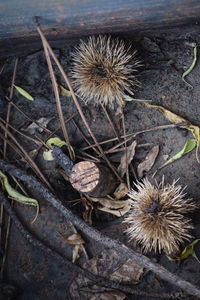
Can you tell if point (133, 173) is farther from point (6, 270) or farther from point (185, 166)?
point (6, 270)

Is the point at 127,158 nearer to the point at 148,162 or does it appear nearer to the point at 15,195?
the point at 148,162

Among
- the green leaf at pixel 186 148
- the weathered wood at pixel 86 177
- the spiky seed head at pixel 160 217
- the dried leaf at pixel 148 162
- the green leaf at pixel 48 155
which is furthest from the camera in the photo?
the green leaf at pixel 48 155

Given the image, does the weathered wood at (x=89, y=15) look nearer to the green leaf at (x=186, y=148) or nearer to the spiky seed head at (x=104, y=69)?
the spiky seed head at (x=104, y=69)

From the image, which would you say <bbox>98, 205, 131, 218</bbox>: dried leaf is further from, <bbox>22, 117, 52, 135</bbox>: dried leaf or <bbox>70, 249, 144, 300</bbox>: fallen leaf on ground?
<bbox>22, 117, 52, 135</bbox>: dried leaf

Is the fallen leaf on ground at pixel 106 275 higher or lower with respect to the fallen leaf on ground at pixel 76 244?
lower

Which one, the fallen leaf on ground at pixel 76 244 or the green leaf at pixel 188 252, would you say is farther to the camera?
the fallen leaf on ground at pixel 76 244

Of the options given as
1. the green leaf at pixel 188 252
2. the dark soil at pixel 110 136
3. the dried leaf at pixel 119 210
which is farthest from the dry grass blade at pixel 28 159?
the green leaf at pixel 188 252
